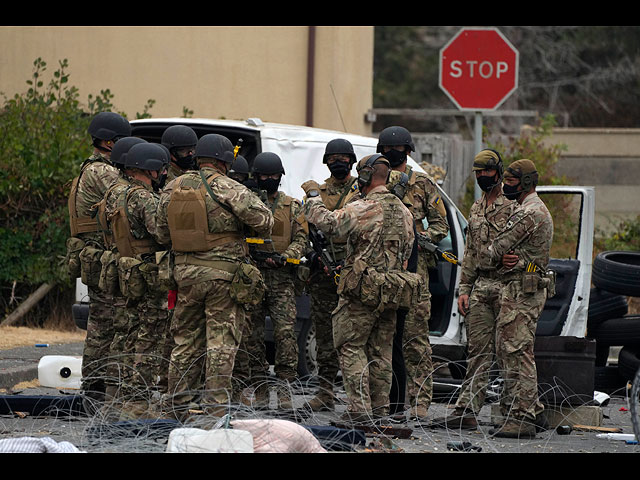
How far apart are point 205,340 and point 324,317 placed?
123cm

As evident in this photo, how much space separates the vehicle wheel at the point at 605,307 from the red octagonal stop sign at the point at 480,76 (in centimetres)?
212

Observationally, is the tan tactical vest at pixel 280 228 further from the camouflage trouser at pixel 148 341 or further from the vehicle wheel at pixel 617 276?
the vehicle wheel at pixel 617 276

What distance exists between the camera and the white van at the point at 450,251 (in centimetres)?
930

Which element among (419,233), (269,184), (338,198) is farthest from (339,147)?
(419,233)

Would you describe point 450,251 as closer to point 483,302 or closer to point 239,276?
point 483,302

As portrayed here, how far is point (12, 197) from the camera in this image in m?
12.6

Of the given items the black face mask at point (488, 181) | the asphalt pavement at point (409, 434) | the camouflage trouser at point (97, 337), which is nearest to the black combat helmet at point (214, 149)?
the camouflage trouser at point (97, 337)

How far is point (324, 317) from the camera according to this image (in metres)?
8.51

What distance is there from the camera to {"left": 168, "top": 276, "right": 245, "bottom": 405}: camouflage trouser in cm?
741

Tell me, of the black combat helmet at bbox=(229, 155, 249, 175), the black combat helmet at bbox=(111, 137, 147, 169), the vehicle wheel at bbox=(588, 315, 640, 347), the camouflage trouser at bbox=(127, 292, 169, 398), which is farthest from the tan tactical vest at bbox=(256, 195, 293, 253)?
the vehicle wheel at bbox=(588, 315, 640, 347)

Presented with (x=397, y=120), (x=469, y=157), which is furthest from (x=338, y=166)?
(x=397, y=120)
